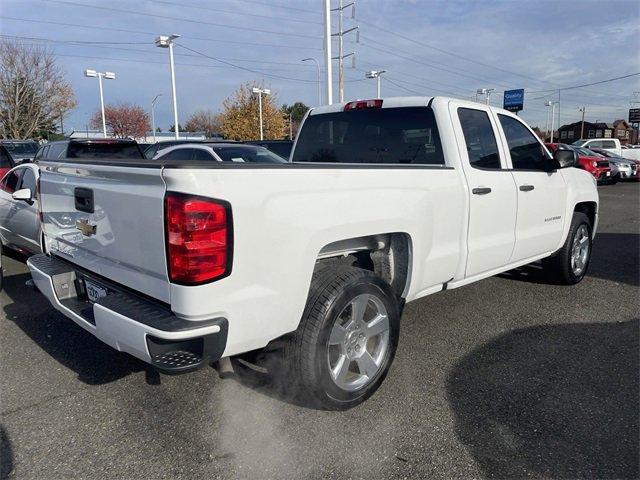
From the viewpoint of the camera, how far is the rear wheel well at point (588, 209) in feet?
18.7

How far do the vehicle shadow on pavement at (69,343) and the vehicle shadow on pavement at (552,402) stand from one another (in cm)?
240

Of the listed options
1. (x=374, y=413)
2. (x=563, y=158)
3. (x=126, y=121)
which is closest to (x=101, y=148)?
(x=563, y=158)

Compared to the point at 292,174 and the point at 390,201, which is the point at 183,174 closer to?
the point at 292,174

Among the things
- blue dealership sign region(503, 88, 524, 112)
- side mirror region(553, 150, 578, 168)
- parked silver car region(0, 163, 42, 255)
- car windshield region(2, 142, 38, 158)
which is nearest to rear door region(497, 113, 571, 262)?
side mirror region(553, 150, 578, 168)

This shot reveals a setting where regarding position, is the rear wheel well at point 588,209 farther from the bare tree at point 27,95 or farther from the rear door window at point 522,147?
the bare tree at point 27,95

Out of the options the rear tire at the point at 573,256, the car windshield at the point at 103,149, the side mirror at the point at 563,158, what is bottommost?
the rear tire at the point at 573,256

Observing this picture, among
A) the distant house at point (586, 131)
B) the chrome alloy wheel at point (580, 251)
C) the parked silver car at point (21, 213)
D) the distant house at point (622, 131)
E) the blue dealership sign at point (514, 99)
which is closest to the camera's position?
the chrome alloy wheel at point (580, 251)

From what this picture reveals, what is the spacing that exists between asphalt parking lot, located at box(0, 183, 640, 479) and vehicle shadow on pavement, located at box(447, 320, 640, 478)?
0.01 metres

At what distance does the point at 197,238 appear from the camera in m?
2.30

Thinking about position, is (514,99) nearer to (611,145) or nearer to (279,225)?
(611,145)

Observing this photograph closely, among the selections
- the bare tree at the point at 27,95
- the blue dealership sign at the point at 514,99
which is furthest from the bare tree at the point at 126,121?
the blue dealership sign at the point at 514,99

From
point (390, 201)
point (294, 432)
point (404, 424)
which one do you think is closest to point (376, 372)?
point (404, 424)

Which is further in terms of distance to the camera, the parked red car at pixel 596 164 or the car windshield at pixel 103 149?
the parked red car at pixel 596 164

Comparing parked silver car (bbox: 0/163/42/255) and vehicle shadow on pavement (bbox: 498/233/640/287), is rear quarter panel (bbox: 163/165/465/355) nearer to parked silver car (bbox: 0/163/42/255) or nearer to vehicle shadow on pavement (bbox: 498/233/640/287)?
vehicle shadow on pavement (bbox: 498/233/640/287)
